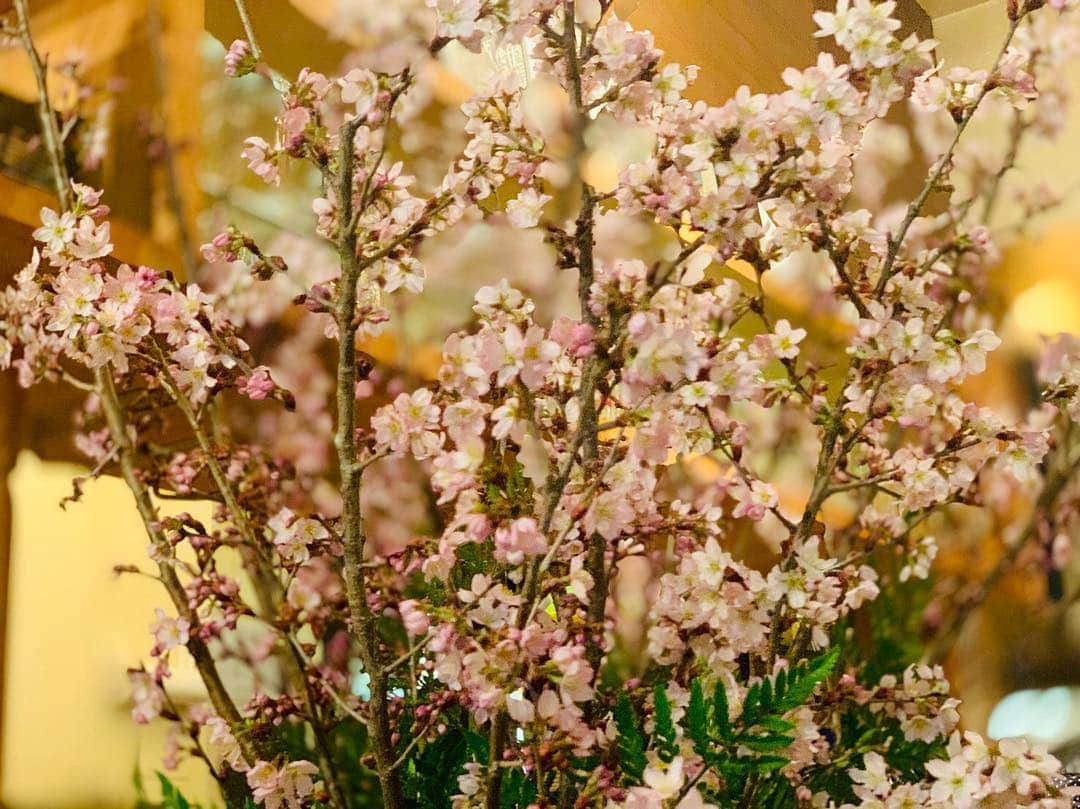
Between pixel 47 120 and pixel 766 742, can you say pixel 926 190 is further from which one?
pixel 47 120

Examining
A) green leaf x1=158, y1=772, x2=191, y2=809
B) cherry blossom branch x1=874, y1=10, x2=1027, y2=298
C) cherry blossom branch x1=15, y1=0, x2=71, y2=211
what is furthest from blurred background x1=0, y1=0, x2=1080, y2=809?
cherry blossom branch x1=874, y1=10, x2=1027, y2=298

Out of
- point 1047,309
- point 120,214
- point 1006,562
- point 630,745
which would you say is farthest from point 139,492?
point 1047,309

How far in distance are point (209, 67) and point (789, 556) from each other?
687 millimetres

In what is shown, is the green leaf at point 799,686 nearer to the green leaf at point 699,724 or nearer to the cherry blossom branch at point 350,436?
the green leaf at point 699,724

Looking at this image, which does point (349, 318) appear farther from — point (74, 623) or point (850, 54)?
point (74, 623)

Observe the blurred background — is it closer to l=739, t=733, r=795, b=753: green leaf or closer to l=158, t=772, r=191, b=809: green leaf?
l=158, t=772, r=191, b=809: green leaf

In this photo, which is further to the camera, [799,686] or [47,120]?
[47,120]

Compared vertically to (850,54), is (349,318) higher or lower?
lower

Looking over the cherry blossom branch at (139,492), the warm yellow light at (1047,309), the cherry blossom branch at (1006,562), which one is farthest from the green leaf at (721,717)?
the warm yellow light at (1047,309)

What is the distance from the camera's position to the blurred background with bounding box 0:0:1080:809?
77cm

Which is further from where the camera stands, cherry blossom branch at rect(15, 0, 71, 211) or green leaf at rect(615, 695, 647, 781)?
cherry blossom branch at rect(15, 0, 71, 211)

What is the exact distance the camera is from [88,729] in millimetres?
816

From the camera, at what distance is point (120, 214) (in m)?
0.83

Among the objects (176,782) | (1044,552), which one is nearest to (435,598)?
(176,782)
